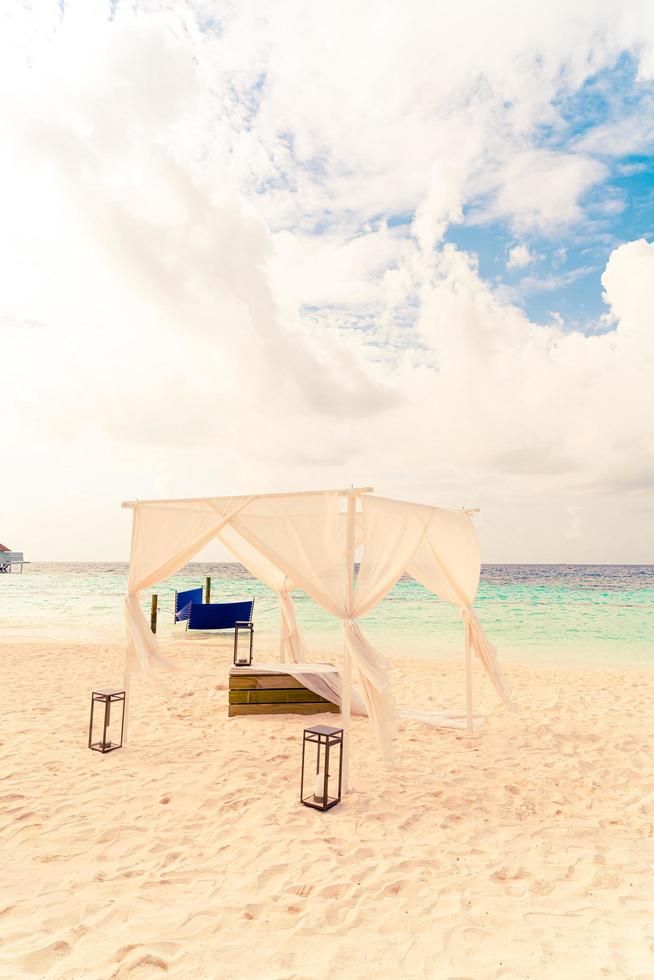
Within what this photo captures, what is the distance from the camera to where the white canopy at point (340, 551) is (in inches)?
178

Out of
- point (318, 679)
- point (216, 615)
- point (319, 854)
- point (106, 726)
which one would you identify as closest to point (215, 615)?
point (216, 615)

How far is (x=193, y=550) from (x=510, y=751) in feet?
11.5

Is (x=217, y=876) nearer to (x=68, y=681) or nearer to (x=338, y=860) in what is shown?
(x=338, y=860)

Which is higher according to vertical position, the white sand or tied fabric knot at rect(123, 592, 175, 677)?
tied fabric knot at rect(123, 592, 175, 677)

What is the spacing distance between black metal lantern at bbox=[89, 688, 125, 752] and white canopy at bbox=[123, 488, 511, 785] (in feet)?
1.43

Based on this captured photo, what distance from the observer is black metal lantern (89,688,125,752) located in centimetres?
504

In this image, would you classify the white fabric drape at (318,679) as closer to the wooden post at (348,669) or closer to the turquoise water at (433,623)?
the wooden post at (348,669)

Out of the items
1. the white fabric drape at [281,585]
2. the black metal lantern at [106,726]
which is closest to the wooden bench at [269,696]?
the white fabric drape at [281,585]

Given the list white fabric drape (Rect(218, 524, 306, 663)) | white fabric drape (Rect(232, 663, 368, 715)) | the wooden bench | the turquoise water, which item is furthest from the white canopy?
the turquoise water

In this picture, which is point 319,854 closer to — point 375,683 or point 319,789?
point 319,789

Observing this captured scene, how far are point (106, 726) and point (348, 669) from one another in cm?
226

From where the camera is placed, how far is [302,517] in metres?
4.82

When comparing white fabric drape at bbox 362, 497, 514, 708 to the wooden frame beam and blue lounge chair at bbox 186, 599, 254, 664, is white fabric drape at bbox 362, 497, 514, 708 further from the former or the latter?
blue lounge chair at bbox 186, 599, 254, 664

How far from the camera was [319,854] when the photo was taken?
336 centimetres
